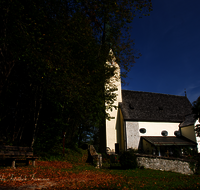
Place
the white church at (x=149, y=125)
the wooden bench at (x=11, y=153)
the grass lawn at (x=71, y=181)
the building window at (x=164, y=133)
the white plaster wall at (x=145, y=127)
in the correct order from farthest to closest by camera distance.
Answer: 1. the building window at (x=164, y=133)
2. the white plaster wall at (x=145, y=127)
3. the white church at (x=149, y=125)
4. the wooden bench at (x=11, y=153)
5. the grass lawn at (x=71, y=181)

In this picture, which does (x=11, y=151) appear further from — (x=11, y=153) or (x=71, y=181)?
(x=71, y=181)

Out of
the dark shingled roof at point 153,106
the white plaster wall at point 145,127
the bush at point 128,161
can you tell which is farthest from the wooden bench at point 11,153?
the dark shingled roof at point 153,106

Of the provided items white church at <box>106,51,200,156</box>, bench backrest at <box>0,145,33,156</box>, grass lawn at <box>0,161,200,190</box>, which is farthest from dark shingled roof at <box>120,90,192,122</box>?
bench backrest at <box>0,145,33,156</box>

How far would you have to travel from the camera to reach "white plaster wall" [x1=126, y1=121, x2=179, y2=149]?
1016 inches

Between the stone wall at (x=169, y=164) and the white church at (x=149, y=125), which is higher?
the white church at (x=149, y=125)

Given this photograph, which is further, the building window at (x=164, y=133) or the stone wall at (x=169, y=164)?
the building window at (x=164, y=133)

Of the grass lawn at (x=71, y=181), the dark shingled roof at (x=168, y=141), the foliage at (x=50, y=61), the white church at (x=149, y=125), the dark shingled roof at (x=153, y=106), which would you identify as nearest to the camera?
the grass lawn at (x=71, y=181)

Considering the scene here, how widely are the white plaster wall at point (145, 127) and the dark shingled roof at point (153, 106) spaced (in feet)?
2.22

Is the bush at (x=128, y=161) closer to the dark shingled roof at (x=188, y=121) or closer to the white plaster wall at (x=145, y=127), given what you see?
the white plaster wall at (x=145, y=127)

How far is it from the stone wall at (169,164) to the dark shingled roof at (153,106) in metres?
13.2

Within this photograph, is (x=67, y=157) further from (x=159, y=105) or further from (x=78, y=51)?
(x=159, y=105)

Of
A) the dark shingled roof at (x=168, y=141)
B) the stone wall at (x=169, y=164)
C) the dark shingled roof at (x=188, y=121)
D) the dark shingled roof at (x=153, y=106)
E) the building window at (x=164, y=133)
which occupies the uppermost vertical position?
the dark shingled roof at (x=153, y=106)

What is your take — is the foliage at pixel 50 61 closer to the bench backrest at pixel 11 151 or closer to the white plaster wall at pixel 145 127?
the bench backrest at pixel 11 151

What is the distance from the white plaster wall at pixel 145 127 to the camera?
25.8 m
